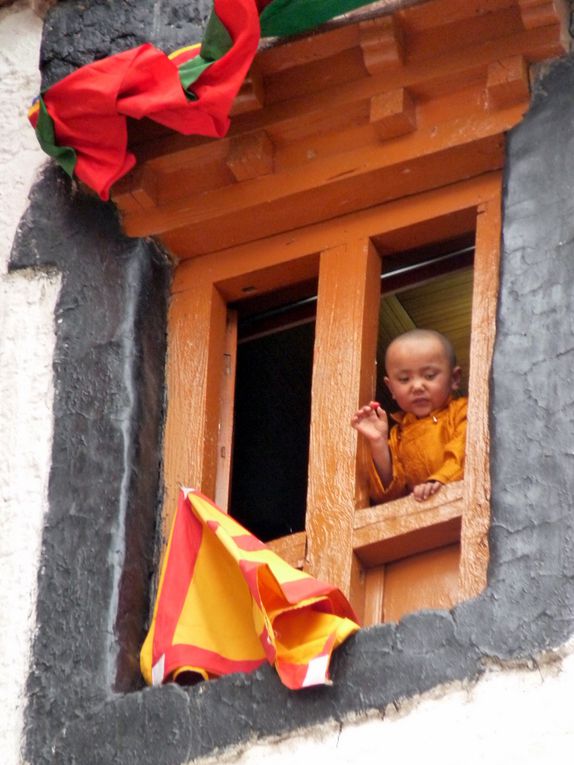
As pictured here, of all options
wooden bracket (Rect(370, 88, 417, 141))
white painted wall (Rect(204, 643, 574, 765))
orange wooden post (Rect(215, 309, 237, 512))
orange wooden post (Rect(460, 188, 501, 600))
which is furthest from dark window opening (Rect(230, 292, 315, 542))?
white painted wall (Rect(204, 643, 574, 765))

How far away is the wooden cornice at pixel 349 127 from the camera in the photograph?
5.45 meters

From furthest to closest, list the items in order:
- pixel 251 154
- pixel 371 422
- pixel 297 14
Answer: pixel 251 154 → pixel 297 14 → pixel 371 422

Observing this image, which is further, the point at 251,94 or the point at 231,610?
the point at 251,94

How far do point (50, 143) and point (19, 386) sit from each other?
22.7 inches

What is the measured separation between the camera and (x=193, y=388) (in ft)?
18.4

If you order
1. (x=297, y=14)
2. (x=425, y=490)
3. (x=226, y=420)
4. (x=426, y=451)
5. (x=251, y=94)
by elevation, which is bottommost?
(x=425, y=490)

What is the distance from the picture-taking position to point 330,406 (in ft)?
17.8

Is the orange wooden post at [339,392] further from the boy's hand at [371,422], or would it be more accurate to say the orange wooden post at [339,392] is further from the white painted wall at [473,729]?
the white painted wall at [473,729]

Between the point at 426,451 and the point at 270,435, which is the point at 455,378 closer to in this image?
the point at 426,451

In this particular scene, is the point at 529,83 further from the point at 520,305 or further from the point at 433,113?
the point at 520,305

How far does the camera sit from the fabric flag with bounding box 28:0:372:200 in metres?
5.45

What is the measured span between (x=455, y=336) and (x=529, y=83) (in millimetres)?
1734

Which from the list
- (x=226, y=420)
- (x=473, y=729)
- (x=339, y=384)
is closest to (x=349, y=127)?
(x=339, y=384)

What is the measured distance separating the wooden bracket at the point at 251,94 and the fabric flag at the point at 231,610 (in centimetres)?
95
